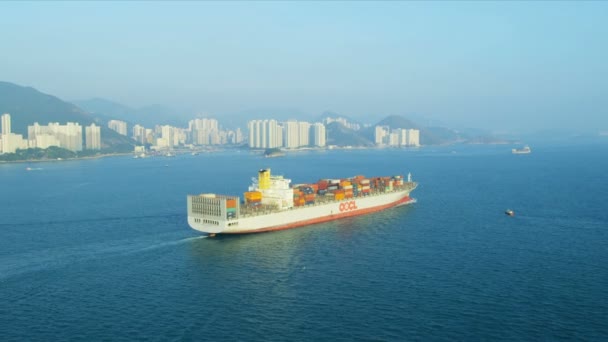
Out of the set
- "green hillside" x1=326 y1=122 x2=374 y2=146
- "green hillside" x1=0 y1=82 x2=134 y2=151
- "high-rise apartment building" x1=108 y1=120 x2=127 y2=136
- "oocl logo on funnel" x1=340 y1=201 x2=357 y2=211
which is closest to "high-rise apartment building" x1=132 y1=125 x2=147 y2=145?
"high-rise apartment building" x1=108 y1=120 x2=127 y2=136

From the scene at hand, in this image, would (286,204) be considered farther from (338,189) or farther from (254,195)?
(338,189)

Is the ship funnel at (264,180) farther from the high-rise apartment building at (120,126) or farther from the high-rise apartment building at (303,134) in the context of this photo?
the high-rise apartment building at (120,126)

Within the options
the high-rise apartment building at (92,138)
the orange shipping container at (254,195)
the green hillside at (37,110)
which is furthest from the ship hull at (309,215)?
the green hillside at (37,110)

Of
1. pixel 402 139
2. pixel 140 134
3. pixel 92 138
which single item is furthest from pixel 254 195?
pixel 402 139

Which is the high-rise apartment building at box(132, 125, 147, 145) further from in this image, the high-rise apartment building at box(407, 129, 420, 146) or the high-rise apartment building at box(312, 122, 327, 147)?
the high-rise apartment building at box(407, 129, 420, 146)

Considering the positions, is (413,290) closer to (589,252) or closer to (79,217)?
(589,252)

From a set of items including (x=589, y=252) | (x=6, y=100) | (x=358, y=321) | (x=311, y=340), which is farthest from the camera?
(x=6, y=100)

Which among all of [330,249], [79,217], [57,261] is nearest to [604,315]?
[330,249]
